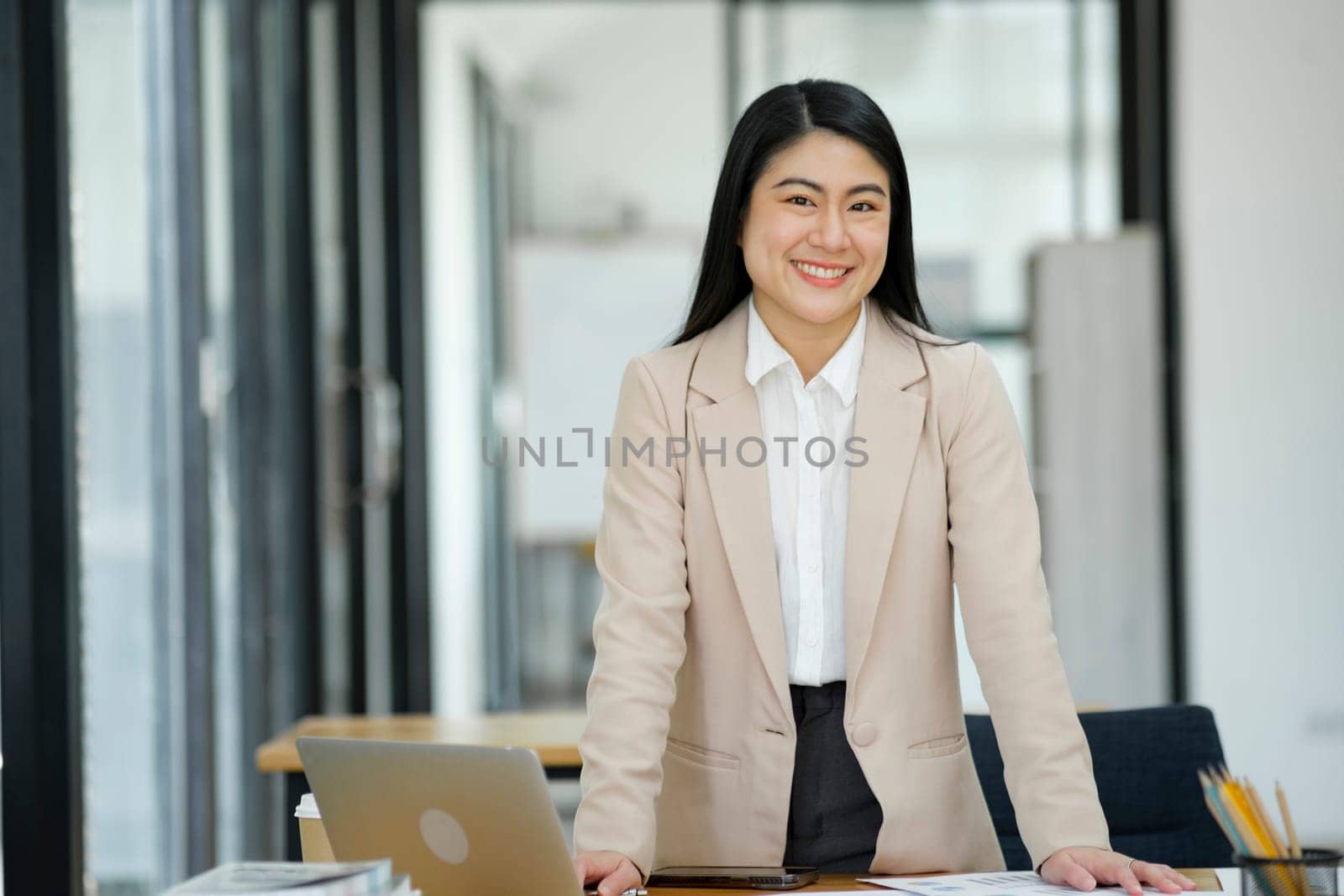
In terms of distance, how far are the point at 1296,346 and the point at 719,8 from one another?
11.1 ft

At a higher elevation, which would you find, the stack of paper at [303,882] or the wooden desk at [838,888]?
the stack of paper at [303,882]

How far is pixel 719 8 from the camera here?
7207 mm

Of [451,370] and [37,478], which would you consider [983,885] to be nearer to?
[37,478]

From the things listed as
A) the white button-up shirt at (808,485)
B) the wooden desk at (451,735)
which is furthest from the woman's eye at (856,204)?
the wooden desk at (451,735)

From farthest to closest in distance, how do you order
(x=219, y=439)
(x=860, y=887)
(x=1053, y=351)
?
(x=1053, y=351) < (x=219, y=439) < (x=860, y=887)

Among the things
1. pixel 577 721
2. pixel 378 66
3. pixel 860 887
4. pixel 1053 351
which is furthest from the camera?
pixel 378 66

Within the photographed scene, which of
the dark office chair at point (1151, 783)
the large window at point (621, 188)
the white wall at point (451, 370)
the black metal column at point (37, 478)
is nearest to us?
the dark office chair at point (1151, 783)

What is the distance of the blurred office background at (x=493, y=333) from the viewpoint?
2785 mm

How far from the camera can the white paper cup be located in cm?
158

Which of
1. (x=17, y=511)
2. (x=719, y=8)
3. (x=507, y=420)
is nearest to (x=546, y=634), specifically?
(x=507, y=420)

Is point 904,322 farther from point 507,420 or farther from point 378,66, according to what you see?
point 507,420

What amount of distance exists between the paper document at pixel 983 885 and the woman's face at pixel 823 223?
0.63m

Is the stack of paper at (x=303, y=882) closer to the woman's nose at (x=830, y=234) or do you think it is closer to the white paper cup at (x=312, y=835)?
the white paper cup at (x=312, y=835)

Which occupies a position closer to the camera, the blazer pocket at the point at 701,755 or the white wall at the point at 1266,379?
the blazer pocket at the point at 701,755
